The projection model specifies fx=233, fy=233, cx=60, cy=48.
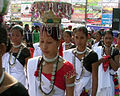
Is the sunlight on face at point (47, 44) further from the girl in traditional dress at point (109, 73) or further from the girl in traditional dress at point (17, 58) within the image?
the girl in traditional dress at point (17, 58)

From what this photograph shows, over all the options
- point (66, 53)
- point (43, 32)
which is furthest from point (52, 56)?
point (66, 53)

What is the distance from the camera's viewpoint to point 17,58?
4.51 metres

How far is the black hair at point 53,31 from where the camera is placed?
267 centimetres

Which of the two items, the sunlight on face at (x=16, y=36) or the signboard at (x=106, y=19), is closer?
the sunlight on face at (x=16, y=36)

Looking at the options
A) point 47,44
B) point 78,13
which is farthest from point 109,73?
point 78,13

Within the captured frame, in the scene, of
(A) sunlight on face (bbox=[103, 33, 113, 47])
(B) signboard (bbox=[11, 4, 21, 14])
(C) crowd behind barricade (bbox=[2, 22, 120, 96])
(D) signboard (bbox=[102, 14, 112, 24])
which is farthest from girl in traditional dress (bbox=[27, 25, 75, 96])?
(B) signboard (bbox=[11, 4, 21, 14])

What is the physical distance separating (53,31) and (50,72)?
0.48 m

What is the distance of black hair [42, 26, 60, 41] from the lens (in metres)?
2.67

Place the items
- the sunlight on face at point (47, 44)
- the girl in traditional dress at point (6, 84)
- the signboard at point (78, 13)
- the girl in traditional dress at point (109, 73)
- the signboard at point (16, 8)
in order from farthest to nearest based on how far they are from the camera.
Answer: the signboard at point (16, 8)
the signboard at point (78, 13)
the girl in traditional dress at point (109, 73)
the sunlight on face at point (47, 44)
the girl in traditional dress at point (6, 84)

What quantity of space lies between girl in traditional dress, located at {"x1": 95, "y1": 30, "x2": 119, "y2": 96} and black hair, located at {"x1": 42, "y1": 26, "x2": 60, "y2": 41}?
171cm

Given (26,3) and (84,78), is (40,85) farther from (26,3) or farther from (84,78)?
(26,3)

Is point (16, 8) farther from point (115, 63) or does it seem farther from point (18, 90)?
point (18, 90)

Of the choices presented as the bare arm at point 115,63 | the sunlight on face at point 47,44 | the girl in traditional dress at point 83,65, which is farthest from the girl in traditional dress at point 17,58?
the sunlight on face at point 47,44

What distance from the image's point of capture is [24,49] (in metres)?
4.62
